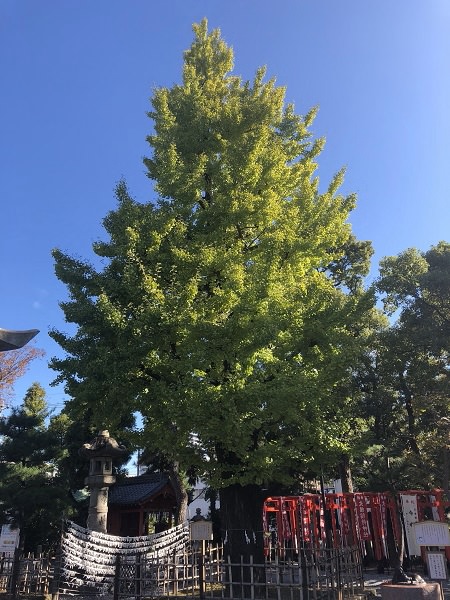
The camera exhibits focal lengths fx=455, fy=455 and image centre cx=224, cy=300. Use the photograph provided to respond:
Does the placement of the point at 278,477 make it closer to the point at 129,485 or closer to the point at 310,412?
the point at 310,412

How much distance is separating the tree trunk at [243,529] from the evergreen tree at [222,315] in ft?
0.10

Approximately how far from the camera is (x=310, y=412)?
9305mm

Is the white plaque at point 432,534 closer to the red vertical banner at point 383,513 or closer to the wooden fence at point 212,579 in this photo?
the wooden fence at point 212,579

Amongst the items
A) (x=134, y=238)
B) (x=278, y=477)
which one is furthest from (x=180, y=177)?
(x=278, y=477)

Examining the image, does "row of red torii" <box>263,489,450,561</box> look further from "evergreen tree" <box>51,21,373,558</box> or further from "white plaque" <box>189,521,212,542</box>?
"evergreen tree" <box>51,21,373,558</box>

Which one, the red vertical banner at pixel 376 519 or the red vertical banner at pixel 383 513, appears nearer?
the red vertical banner at pixel 376 519

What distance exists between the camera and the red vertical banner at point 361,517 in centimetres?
1535

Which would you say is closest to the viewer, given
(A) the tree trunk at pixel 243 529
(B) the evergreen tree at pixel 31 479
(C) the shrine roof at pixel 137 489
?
(A) the tree trunk at pixel 243 529

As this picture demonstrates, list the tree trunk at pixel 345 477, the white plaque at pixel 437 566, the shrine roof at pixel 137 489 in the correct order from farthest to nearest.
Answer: the shrine roof at pixel 137 489 → the tree trunk at pixel 345 477 → the white plaque at pixel 437 566

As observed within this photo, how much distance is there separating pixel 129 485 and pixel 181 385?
18.2 meters

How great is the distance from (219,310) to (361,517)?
35.0ft

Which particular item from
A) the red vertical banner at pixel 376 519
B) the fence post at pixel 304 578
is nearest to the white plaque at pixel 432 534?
the fence post at pixel 304 578

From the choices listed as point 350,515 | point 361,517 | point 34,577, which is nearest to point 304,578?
point 34,577

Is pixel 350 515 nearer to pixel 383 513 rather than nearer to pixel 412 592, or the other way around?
pixel 383 513
